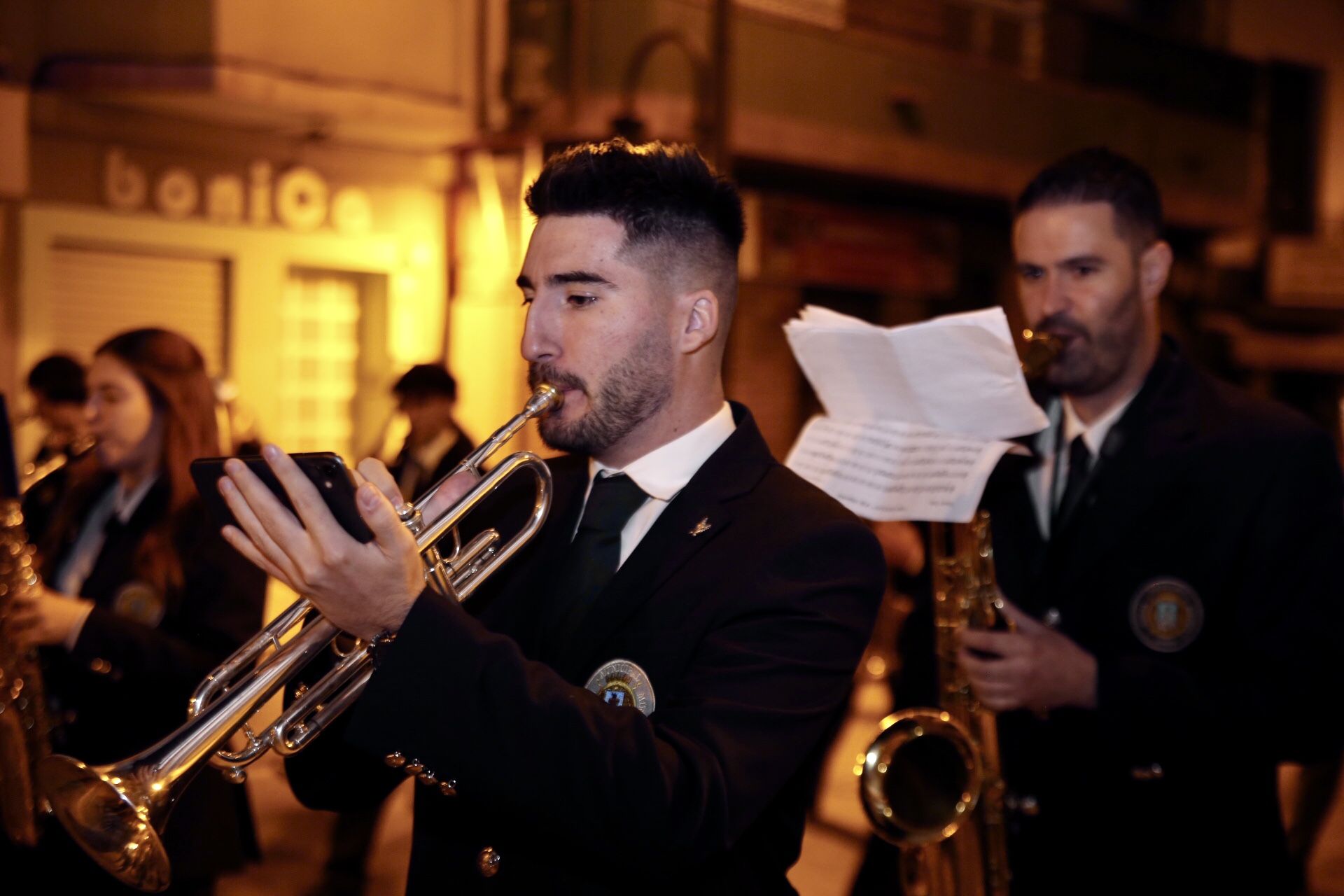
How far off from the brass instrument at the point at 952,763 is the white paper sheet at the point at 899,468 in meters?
0.28

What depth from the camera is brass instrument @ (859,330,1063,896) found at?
2.89 meters

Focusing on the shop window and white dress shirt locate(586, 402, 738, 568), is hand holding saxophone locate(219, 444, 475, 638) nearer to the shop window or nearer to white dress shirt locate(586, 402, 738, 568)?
white dress shirt locate(586, 402, 738, 568)

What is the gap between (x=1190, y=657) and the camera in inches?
114

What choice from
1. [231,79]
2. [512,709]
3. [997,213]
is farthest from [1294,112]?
[512,709]

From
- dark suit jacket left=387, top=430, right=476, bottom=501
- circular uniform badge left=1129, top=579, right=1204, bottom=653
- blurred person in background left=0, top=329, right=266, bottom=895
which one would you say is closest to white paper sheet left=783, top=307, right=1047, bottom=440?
circular uniform badge left=1129, top=579, right=1204, bottom=653

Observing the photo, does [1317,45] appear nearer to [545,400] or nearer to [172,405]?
[172,405]

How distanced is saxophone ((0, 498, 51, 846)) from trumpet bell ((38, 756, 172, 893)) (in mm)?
1520

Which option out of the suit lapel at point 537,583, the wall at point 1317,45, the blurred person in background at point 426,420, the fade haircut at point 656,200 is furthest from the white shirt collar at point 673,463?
the wall at point 1317,45

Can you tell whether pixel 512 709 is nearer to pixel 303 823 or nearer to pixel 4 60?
pixel 303 823

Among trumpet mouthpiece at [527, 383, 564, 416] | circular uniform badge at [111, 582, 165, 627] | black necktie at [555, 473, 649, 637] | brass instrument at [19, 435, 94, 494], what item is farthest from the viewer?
brass instrument at [19, 435, 94, 494]

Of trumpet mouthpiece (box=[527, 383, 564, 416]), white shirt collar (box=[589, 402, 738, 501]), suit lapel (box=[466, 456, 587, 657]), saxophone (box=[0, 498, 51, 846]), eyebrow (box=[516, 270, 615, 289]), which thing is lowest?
saxophone (box=[0, 498, 51, 846])

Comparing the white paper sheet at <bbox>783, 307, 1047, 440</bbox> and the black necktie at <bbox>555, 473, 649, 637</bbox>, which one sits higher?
the white paper sheet at <bbox>783, 307, 1047, 440</bbox>

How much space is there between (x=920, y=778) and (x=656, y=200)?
1.38 meters

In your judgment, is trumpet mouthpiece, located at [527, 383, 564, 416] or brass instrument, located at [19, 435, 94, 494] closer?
trumpet mouthpiece, located at [527, 383, 564, 416]
